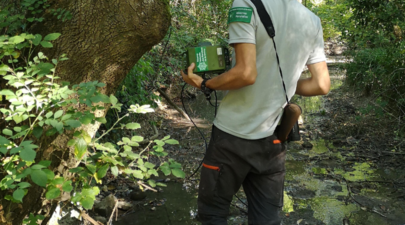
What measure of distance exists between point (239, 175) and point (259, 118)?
14.4 inches

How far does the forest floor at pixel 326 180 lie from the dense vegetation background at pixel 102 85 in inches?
15.1

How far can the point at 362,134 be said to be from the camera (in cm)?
642

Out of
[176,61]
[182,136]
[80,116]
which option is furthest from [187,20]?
[80,116]

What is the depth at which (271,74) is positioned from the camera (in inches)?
85.0

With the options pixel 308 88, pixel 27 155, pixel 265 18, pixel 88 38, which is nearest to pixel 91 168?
pixel 27 155

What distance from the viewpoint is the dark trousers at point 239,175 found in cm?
220

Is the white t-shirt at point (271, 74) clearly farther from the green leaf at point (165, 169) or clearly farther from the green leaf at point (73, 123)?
the green leaf at point (73, 123)

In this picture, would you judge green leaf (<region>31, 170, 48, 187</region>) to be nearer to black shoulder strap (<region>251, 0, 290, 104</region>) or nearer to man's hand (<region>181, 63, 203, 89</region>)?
man's hand (<region>181, 63, 203, 89</region>)

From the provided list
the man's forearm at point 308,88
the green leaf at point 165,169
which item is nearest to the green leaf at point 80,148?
the green leaf at point 165,169

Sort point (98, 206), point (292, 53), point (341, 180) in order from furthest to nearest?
point (341, 180), point (98, 206), point (292, 53)

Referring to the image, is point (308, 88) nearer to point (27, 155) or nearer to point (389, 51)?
point (27, 155)

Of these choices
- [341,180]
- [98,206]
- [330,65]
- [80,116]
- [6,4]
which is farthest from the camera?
[330,65]

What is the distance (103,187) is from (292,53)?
2889mm

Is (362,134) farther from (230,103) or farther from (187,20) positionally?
(230,103)
